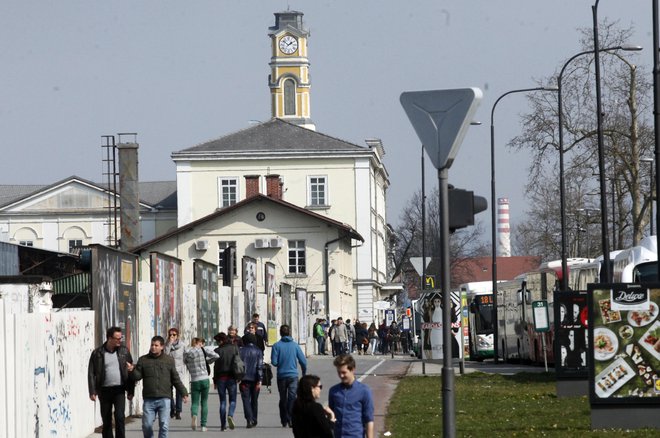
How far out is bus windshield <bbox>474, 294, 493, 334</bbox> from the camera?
6431 cm

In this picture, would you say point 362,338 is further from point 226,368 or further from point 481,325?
point 226,368

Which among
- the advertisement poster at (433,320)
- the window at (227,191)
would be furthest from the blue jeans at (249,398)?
the window at (227,191)

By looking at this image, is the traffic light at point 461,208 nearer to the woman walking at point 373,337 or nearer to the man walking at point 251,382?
the man walking at point 251,382

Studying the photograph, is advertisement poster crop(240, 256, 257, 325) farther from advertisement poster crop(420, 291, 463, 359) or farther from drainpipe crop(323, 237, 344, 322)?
drainpipe crop(323, 237, 344, 322)

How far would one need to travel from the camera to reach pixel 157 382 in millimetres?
19812

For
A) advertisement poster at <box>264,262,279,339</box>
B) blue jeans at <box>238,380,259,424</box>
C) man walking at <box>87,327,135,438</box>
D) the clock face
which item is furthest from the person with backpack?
the clock face

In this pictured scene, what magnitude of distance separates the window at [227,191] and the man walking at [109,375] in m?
85.3

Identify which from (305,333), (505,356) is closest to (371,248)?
(305,333)

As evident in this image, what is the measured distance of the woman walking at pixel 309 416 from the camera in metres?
12.0

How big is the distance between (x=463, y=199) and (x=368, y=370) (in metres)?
37.0

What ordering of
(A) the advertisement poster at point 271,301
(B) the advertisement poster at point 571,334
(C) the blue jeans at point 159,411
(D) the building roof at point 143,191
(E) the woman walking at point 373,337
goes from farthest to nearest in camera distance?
(D) the building roof at point 143,191, (E) the woman walking at point 373,337, (A) the advertisement poster at point 271,301, (B) the advertisement poster at point 571,334, (C) the blue jeans at point 159,411

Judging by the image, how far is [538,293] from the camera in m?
49.2

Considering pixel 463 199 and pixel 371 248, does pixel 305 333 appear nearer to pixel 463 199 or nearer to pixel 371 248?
pixel 371 248

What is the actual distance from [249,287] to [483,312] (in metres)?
20.6
